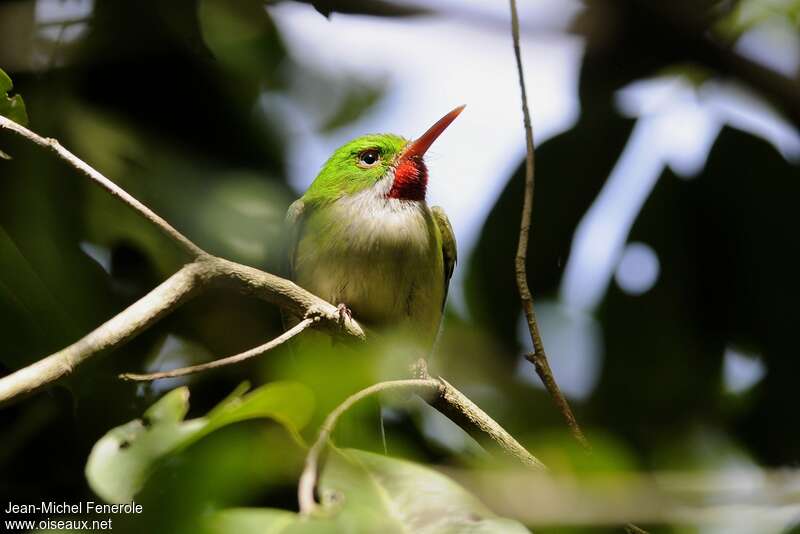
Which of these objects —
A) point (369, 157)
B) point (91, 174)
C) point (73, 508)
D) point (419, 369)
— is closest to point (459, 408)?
point (419, 369)

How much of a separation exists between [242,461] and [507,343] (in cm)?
230

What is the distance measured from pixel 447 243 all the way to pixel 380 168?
17.0 inches

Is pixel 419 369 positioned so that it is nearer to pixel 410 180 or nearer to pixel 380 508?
pixel 410 180

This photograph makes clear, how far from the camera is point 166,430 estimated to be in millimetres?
1767

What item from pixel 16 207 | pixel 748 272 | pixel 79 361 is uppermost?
pixel 748 272

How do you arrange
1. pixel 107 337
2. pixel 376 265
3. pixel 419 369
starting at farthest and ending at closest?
pixel 376 265
pixel 419 369
pixel 107 337

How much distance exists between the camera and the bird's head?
4090 millimetres

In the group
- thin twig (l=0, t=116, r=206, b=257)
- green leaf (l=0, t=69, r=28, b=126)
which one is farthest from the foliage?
thin twig (l=0, t=116, r=206, b=257)

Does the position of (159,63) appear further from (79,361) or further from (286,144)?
(79,361)

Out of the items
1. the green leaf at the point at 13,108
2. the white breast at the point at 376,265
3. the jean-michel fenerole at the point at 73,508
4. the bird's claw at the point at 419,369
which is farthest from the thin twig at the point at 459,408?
the green leaf at the point at 13,108

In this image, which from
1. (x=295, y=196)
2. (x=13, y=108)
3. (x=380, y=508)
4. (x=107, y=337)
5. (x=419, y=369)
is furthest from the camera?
(x=295, y=196)

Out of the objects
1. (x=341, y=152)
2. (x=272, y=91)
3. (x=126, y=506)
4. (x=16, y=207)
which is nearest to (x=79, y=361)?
(x=126, y=506)

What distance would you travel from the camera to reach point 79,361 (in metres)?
1.95

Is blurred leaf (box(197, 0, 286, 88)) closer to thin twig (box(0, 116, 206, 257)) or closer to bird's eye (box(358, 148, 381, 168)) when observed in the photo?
bird's eye (box(358, 148, 381, 168))
